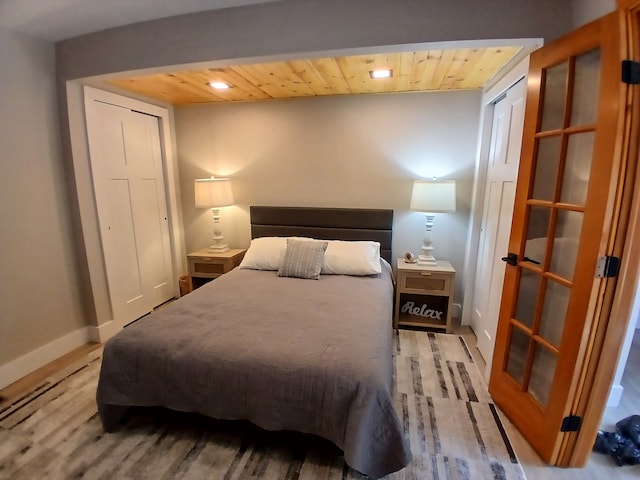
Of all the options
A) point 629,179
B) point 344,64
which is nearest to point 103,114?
point 344,64

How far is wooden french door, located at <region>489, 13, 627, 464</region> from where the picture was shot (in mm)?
1278

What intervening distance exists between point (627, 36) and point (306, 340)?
6.35 ft

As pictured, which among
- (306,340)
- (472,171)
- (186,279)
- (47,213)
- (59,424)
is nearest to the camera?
(306,340)

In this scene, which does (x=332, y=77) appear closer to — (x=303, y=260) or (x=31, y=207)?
(x=303, y=260)

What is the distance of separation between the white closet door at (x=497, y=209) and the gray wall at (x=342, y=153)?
0.37 metres

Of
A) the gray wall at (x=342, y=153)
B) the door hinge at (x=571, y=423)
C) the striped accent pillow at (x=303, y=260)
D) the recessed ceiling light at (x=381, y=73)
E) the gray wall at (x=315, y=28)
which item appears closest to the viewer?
the door hinge at (x=571, y=423)

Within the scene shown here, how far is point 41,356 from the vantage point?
7.84ft

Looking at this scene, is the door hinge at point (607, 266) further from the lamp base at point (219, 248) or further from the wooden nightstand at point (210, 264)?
the lamp base at point (219, 248)

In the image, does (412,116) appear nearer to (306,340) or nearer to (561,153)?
(561,153)

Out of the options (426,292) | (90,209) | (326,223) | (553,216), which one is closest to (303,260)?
(326,223)

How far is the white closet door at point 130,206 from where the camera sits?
2.73 m

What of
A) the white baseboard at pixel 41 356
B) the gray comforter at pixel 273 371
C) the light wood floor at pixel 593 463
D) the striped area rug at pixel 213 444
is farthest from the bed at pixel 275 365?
the white baseboard at pixel 41 356

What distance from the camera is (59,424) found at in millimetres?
1794

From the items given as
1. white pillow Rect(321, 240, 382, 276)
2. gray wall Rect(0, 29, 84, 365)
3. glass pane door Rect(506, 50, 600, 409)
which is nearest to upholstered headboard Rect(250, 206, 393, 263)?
white pillow Rect(321, 240, 382, 276)
